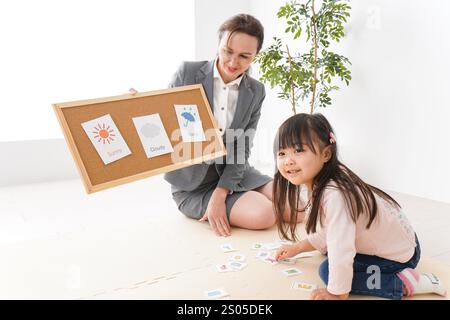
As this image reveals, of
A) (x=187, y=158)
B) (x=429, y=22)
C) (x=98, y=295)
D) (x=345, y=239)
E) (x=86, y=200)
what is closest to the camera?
(x=345, y=239)

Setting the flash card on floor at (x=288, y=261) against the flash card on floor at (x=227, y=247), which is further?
the flash card on floor at (x=227, y=247)

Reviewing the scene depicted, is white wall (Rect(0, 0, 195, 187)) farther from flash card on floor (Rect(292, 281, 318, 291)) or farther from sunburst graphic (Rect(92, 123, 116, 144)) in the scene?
flash card on floor (Rect(292, 281, 318, 291))

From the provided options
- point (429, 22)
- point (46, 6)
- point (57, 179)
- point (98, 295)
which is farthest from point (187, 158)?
point (46, 6)

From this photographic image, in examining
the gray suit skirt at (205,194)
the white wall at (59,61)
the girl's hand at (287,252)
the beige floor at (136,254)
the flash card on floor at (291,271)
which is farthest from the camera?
the white wall at (59,61)

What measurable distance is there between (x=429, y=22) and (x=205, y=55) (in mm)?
2336

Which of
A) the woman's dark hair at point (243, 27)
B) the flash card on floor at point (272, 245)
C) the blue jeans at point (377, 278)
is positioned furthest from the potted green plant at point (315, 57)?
the blue jeans at point (377, 278)

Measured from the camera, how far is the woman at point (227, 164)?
7.97 ft

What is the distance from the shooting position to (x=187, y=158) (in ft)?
7.46

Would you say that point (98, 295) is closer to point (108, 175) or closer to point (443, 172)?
point (108, 175)

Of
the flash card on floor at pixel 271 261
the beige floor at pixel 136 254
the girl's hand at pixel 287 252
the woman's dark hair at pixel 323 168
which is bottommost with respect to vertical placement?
the beige floor at pixel 136 254

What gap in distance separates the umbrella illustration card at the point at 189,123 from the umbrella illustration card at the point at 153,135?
0.36 feet

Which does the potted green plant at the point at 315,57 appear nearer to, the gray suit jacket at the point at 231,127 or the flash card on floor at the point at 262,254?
the gray suit jacket at the point at 231,127

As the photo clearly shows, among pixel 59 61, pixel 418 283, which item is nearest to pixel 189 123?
pixel 418 283

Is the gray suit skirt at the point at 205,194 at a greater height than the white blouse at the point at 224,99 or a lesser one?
lesser
